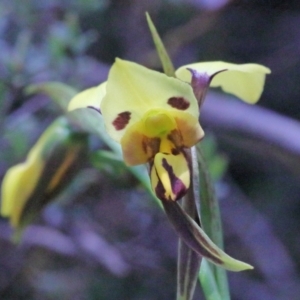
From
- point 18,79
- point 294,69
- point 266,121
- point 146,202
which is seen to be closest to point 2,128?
point 18,79

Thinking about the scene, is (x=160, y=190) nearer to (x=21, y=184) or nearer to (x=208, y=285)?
(x=208, y=285)

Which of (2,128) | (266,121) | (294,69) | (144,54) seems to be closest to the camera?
(266,121)

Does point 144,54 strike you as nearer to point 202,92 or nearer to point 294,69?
point 294,69

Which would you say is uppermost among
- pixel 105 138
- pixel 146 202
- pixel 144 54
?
pixel 105 138

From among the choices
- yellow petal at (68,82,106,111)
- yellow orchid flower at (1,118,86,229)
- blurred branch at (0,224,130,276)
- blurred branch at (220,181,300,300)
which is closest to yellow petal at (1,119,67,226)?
yellow orchid flower at (1,118,86,229)

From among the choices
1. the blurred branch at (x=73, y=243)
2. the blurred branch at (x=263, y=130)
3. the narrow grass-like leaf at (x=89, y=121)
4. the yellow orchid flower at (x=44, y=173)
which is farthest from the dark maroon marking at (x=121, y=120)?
the blurred branch at (x=73, y=243)

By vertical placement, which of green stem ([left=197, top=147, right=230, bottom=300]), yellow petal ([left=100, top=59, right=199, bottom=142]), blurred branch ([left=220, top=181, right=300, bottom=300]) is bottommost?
blurred branch ([left=220, top=181, right=300, bottom=300])

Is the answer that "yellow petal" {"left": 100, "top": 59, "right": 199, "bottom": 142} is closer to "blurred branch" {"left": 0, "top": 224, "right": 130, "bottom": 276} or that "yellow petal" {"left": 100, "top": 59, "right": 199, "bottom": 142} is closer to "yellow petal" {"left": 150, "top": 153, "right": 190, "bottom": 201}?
"yellow petal" {"left": 150, "top": 153, "right": 190, "bottom": 201}
